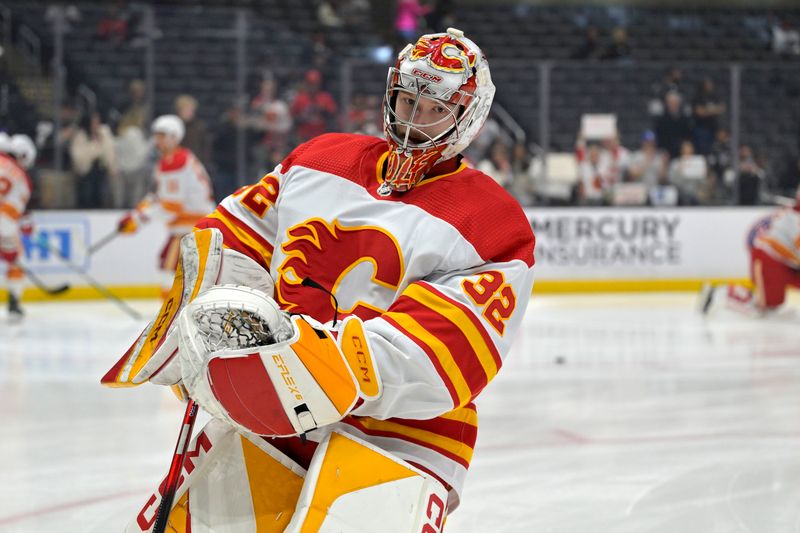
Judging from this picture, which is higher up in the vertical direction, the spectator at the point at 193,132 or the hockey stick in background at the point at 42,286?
the spectator at the point at 193,132

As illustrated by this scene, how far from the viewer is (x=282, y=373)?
149cm

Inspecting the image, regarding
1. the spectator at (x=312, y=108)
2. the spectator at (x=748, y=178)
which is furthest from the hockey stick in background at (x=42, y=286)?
the spectator at (x=748, y=178)

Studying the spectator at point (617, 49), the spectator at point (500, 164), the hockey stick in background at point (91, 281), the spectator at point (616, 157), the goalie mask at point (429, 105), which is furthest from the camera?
the spectator at point (617, 49)

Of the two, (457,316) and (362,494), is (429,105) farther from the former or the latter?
(362,494)

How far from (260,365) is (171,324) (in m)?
0.38

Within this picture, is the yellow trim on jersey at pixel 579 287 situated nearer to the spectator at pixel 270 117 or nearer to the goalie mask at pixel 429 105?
the spectator at pixel 270 117

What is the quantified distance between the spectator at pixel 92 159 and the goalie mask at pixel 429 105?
24.4 ft

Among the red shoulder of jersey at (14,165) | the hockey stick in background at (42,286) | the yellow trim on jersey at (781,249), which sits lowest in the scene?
the hockey stick in background at (42,286)

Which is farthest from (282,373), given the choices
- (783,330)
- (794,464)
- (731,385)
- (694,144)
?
(694,144)

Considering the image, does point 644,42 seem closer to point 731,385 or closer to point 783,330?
point 783,330

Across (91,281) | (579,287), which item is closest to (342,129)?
(579,287)

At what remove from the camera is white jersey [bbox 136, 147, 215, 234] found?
316 inches

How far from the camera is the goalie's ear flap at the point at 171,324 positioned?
178 cm

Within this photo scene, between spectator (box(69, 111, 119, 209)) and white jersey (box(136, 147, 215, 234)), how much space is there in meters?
1.12
